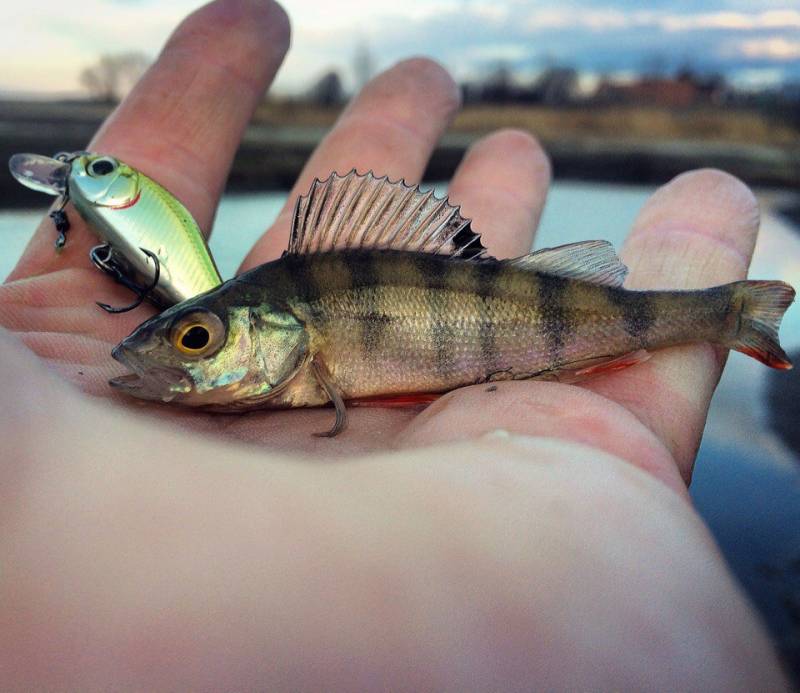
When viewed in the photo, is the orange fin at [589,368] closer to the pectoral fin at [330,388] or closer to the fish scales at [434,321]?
the fish scales at [434,321]

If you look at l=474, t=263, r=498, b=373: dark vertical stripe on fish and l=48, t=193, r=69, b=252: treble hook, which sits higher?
l=474, t=263, r=498, b=373: dark vertical stripe on fish

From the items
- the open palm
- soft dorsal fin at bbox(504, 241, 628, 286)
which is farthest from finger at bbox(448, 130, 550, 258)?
soft dorsal fin at bbox(504, 241, 628, 286)

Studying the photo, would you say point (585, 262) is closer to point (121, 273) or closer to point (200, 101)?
point (121, 273)

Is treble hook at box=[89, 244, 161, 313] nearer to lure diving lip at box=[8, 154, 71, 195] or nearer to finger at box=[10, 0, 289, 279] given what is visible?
lure diving lip at box=[8, 154, 71, 195]

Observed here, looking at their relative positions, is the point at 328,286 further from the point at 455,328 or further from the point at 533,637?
the point at 533,637

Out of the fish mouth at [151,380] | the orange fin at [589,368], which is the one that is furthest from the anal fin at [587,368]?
the fish mouth at [151,380]

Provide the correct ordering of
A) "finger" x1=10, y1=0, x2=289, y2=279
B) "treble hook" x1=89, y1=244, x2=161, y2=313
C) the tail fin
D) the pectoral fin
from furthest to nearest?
"finger" x1=10, y1=0, x2=289, y2=279
"treble hook" x1=89, y1=244, x2=161, y2=313
the tail fin
the pectoral fin
